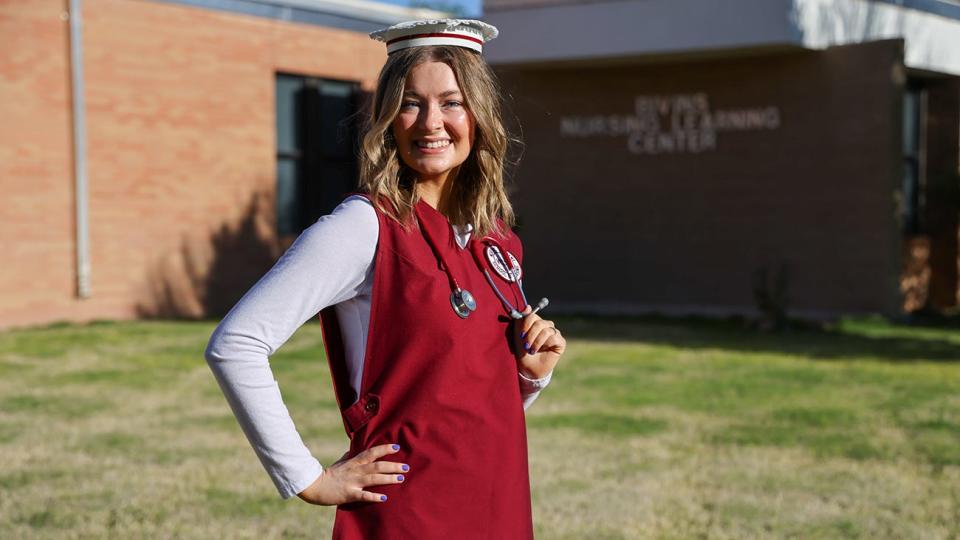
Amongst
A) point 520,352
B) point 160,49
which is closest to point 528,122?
point 160,49

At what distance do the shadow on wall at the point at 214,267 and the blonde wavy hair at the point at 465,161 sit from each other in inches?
624

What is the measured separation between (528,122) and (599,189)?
77.5 inches

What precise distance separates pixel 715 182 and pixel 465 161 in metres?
16.7

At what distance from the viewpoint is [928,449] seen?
7.82 m

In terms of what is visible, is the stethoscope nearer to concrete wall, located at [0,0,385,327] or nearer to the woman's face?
the woman's face

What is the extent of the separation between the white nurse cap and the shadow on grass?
36.2 ft

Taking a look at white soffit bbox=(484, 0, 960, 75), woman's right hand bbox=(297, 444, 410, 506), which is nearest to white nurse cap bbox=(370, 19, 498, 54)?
woman's right hand bbox=(297, 444, 410, 506)

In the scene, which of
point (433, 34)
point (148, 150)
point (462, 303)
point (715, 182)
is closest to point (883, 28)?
point (715, 182)

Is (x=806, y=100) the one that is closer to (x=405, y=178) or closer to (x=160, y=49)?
(x=160, y=49)

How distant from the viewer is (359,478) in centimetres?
223

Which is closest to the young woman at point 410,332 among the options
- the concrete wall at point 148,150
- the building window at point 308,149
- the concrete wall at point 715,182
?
the concrete wall at point 715,182

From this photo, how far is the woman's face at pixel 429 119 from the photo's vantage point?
2.37 metres

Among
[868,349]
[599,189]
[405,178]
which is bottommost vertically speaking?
[868,349]

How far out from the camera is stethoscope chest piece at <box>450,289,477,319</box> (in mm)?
2256
